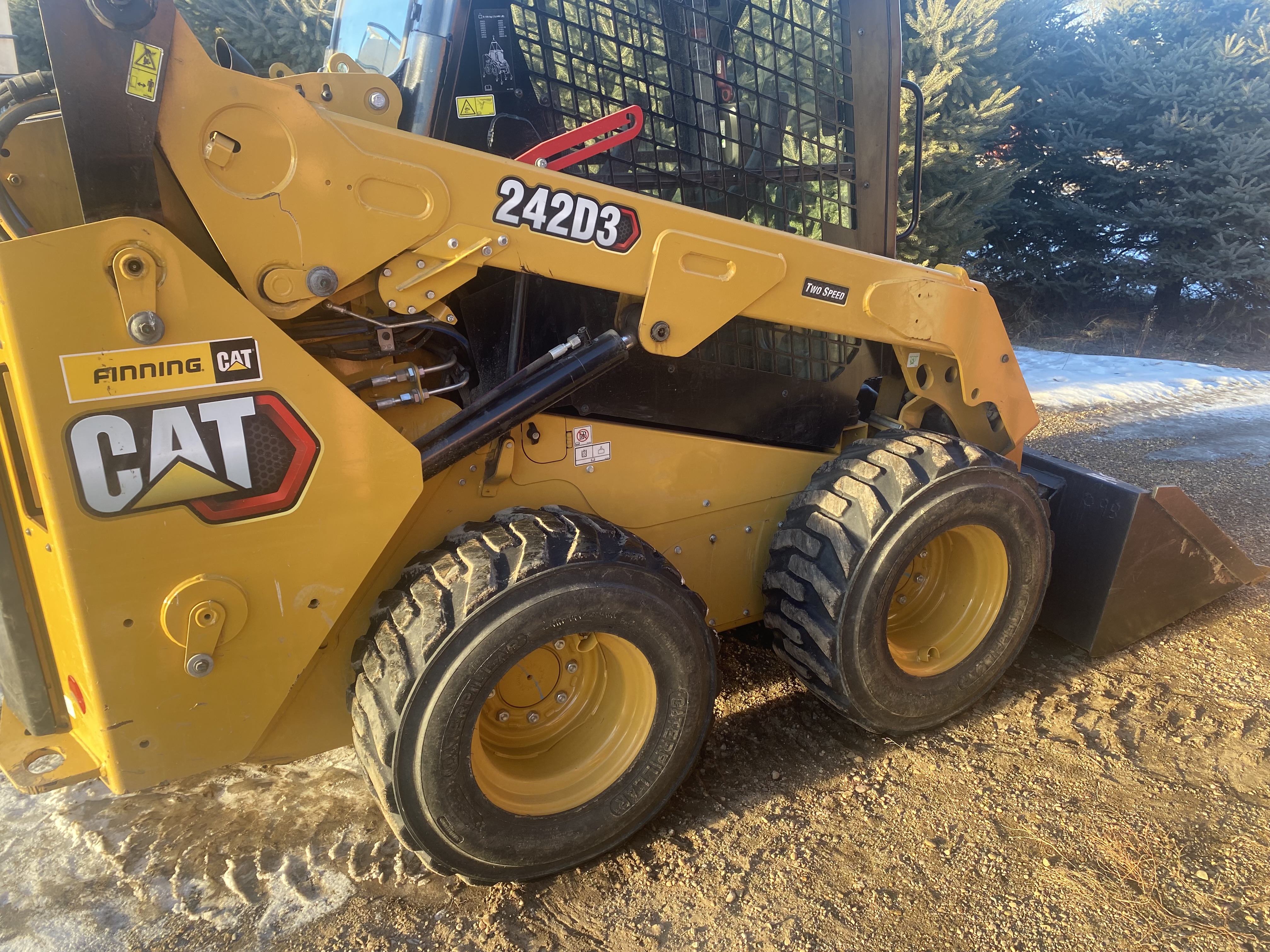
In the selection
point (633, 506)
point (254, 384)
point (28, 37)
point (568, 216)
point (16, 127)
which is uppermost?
point (28, 37)

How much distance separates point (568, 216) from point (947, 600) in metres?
2.21

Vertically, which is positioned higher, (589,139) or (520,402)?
(589,139)

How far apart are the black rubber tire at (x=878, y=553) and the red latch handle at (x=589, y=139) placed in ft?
4.50

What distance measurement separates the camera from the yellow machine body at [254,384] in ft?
6.11

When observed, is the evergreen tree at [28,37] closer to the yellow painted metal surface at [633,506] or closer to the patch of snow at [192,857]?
the patch of snow at [192,857]

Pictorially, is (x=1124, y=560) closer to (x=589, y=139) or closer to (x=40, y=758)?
(x=589, y=139)

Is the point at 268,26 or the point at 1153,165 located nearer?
the point at 268,26

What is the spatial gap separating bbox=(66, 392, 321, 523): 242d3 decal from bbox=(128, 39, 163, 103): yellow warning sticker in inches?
26.9

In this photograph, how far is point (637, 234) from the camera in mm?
2436

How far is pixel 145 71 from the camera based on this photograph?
183 cm

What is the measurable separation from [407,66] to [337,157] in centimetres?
69

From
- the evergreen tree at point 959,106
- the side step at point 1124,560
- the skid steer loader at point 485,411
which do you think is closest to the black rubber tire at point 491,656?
the skid steer loader at point 485,411

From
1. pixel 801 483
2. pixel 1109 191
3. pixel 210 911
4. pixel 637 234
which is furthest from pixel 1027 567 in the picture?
pixel 1109 191

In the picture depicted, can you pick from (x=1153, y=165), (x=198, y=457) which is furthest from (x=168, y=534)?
(x=1153, y=165)
